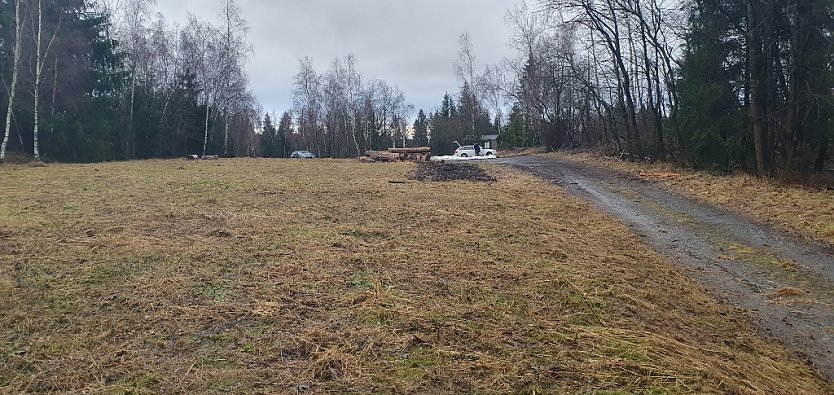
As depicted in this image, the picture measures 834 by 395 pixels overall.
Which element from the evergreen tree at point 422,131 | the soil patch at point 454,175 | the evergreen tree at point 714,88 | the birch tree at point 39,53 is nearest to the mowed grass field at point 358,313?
the soil patch at point 454,175

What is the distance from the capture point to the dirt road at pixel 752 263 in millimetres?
4473

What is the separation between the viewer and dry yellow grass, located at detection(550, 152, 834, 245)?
814 centimetres

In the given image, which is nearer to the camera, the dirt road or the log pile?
the dirt road

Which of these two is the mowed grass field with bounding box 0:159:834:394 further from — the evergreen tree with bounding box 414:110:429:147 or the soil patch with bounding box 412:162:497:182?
the evergreen tree with bounding box 414:110:429:147

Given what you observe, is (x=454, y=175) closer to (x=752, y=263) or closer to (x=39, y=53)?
(x=752, y=263)

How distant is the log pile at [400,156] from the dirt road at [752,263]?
56.9 feet

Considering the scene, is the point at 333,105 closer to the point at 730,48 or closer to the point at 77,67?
Result: the point at 77,67

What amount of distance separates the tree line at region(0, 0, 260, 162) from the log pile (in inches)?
573

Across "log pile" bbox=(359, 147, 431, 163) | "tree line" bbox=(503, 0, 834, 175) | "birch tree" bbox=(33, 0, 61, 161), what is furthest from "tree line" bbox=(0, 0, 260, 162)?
"tree line" bbox=(503, 0, 834, 175)

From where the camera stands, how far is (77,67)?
2742 cm

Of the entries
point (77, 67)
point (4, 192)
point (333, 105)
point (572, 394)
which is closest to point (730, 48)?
point (572, 394)

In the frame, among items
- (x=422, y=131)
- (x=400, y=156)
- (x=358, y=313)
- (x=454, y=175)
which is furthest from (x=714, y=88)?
(x=422, y=131)

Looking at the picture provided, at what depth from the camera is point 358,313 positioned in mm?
3930

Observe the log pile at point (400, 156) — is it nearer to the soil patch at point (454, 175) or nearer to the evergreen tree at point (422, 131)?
the soil patch at point (454, 175)
